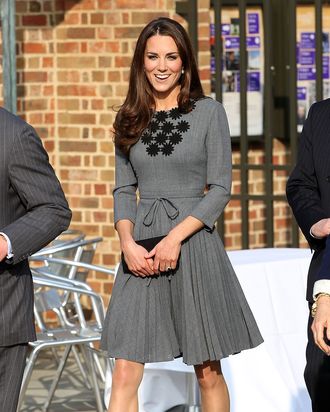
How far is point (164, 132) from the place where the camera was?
18.1 feet

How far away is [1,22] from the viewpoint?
7922mm

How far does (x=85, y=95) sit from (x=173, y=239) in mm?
3816

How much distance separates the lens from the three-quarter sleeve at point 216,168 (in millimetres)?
5465

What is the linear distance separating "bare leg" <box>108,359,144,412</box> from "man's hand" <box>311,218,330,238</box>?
0.97 metres

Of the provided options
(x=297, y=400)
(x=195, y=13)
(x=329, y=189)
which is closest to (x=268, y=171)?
(x=195, y=13)

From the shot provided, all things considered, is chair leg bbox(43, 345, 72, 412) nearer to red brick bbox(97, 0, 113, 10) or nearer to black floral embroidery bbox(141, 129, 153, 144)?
black floral embroidery bbox(141, 129, 153, 144)

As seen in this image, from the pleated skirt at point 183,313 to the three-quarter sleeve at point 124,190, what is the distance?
0.29 metres

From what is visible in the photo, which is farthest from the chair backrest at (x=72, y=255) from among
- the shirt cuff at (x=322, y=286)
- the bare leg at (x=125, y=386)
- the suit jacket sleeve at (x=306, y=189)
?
the shirt cuff at (x=322, y=286)

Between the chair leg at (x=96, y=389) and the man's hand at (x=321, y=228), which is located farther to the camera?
the chair leg at (x=96, y=389)

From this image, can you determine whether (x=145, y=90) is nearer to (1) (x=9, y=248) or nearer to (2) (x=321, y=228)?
(2) (x=321, y=228)

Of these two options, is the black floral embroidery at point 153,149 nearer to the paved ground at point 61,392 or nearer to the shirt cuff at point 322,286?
the shirt cuff at point 322,286

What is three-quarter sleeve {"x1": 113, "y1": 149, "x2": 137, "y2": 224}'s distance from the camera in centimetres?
566

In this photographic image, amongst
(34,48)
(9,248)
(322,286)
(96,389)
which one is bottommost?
Result: (96,389)

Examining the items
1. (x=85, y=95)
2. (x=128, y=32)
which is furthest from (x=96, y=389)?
(x=128, y=32)
